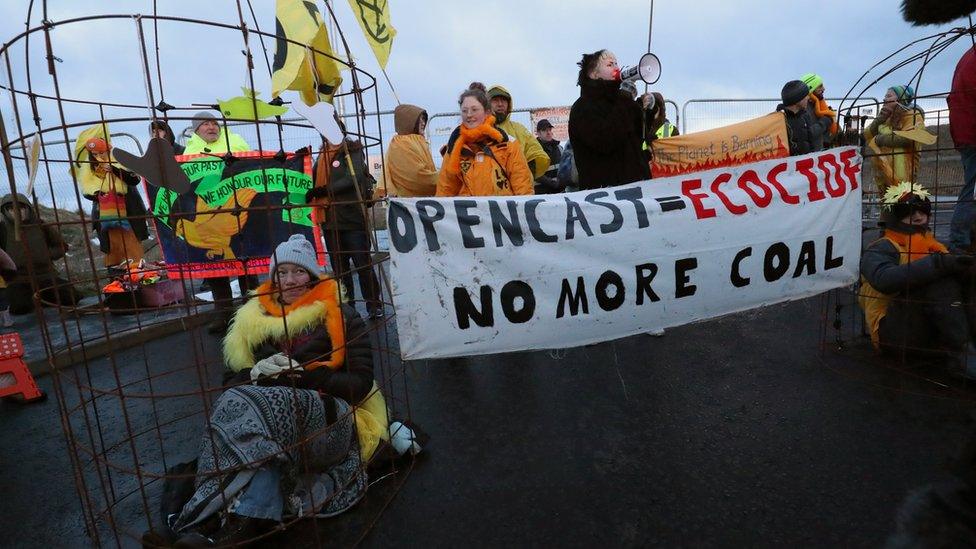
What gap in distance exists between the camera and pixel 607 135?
389cm

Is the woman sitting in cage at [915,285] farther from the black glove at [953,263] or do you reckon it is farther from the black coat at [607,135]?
the black coat at [607,135]

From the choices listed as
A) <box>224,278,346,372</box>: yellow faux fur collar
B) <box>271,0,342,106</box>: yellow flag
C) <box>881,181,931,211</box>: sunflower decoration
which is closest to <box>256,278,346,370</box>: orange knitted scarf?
<box>224,278,346,372</box>: yellow faux fur collar

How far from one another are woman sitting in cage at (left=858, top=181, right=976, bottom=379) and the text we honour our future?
1.31 ft

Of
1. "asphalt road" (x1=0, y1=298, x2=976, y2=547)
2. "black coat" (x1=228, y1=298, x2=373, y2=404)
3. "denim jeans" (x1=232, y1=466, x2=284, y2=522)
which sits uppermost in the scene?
"black coat" (x1=228, y1=298, x2=373, y2=404)

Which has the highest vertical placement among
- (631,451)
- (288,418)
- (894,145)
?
(894,145)

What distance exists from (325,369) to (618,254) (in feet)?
5.03

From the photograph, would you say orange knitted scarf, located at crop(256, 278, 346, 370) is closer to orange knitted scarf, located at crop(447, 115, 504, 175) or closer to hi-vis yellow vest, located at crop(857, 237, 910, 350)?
orange knitted scarf, located at crop(447, 115, 504, 175)

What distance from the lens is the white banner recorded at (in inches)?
100

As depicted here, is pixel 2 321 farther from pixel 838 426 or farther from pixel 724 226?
pixel 838 426

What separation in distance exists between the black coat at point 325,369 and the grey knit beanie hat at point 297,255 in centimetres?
27

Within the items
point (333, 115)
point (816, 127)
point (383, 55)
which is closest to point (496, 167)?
point (383, 55)

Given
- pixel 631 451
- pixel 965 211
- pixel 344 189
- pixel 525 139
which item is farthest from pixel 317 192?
pixel 965 211

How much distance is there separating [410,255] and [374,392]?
26.5 inches

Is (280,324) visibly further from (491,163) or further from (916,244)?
(916,244)
